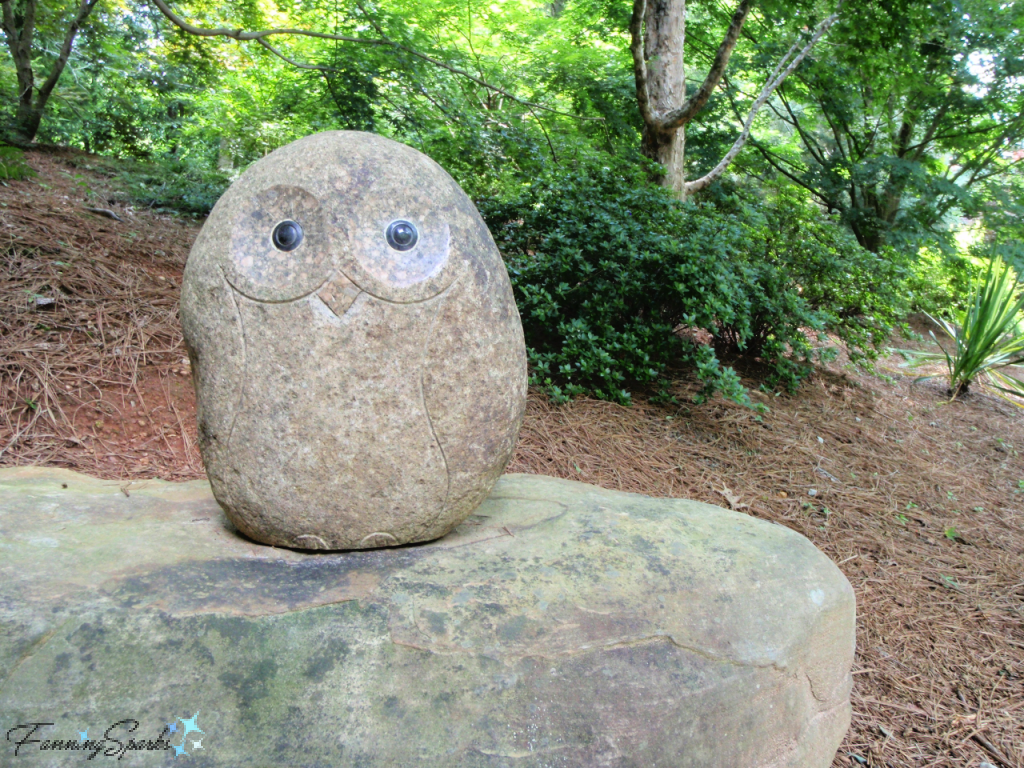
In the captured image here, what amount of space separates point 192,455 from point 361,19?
3.94m

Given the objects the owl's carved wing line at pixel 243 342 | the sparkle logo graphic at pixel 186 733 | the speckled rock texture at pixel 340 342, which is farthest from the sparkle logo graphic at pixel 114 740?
the owl's carved wing line at pixel 243 342

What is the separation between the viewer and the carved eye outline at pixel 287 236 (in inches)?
84.4

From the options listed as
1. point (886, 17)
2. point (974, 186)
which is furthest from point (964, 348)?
point (974, 186)

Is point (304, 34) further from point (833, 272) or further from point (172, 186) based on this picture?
point (833, 272)

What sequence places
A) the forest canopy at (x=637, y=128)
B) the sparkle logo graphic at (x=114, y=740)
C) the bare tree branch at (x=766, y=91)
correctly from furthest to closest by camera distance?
the bare tree branch at (x=766, y=91)
the forest canopy at (x=637, y=128)
the sparkle logo graphic at (x=114, y=740)

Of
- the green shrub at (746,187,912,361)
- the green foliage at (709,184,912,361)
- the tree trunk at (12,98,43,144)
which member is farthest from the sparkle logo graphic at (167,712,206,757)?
the tree trunk at (12,98,43,144)

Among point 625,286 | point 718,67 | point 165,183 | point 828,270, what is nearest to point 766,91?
point 718,67

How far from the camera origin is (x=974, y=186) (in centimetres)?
859

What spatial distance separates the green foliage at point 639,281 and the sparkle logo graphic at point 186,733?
3.11 meters

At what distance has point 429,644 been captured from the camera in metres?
1.88

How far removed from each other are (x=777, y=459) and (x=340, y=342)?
3137mm

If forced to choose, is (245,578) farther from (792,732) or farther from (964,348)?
(964,348)

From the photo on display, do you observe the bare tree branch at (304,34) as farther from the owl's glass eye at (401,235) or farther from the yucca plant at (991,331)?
the yucca plant at (991,331)

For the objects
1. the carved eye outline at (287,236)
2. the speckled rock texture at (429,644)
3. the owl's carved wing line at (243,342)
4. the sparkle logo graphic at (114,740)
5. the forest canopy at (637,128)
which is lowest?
the sparkle logo graphic at (114,740)
